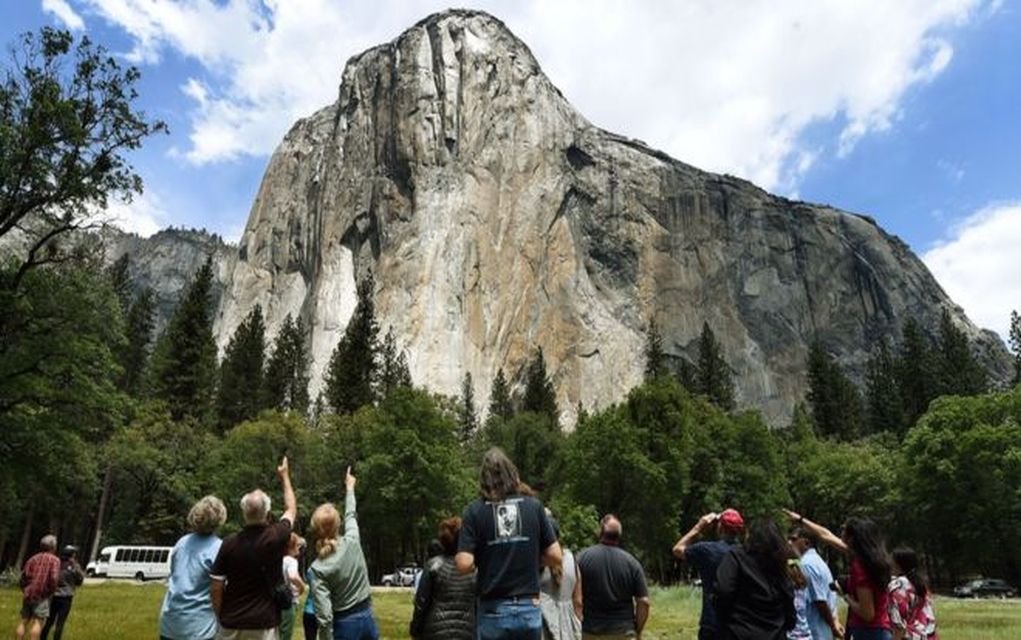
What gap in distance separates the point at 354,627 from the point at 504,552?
7.68ft

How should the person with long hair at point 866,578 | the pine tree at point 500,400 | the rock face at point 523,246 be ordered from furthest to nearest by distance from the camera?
the rock face at point 523,246 < the pine tree at point 500,400 < the person with long hair at point 866,578

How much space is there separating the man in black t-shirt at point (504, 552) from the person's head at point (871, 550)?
2734 millimetres

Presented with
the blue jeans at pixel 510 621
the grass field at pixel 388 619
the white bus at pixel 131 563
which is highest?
the white bus at pixel 131 563

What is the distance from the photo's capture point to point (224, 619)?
6.11 m

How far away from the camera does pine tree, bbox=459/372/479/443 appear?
83806 mm

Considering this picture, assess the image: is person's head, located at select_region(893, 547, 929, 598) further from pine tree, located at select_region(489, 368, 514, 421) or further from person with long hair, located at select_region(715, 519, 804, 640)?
pine tree, located at select_region(489, 368, 514, 421)

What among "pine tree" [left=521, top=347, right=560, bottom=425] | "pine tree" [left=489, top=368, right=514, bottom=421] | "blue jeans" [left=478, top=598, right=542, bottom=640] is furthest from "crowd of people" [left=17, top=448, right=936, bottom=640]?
"pine tree" [left=489, top=368, right=514, bottom=421]

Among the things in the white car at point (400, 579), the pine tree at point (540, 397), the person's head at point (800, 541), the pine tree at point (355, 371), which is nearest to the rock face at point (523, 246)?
the pine tree at point (540, 397)

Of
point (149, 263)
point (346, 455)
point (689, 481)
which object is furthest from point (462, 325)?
point (149, 263)

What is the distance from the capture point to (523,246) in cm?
10844

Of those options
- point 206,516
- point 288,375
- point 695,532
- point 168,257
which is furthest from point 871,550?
point 168,257

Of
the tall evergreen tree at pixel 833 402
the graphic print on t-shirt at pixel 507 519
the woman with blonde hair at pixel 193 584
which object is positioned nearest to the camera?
the graphic print on t-shirt at pixel 507 519

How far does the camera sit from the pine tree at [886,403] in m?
86.6

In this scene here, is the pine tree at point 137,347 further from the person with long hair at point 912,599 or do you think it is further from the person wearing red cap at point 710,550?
the person with long hair at point 912,599
